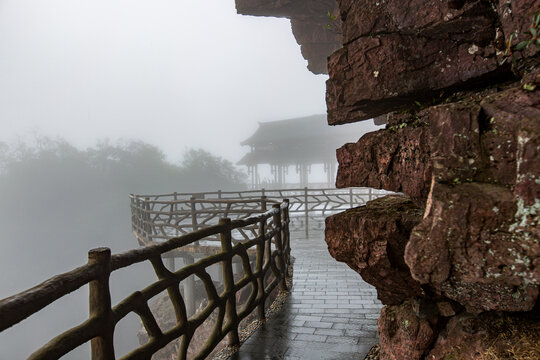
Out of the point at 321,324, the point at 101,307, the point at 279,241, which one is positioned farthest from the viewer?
the point at 279,241

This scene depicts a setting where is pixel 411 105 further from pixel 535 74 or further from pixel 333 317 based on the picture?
pixel 333 317

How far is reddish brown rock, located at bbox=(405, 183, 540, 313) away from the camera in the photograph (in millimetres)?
1600

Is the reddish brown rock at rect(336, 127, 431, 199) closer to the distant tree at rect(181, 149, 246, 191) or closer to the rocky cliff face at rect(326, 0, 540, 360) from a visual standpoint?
the rocky cliff face at rect(326, 0, 540, 360)

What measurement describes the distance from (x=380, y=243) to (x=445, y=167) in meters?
0.78

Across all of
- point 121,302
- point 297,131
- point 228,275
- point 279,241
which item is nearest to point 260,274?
point 228,275

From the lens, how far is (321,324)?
4285 mm

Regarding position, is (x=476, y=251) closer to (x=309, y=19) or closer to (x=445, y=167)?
(x=445, y=167)

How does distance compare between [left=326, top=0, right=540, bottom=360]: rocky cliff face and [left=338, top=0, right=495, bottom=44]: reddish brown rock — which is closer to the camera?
[left=326, top=0, right=540, bottom=360]: rocky cliff face

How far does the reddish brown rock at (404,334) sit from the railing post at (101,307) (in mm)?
1916

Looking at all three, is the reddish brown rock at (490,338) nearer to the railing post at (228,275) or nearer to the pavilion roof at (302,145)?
the railing post at (228,275)

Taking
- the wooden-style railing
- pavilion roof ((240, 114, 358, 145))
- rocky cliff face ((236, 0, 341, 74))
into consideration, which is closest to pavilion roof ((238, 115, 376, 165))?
pavilion roof ((240, 114, 358, 145))

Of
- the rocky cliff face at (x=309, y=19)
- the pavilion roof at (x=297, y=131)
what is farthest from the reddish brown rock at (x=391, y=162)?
the pavilion roof at (x=297, y=131)

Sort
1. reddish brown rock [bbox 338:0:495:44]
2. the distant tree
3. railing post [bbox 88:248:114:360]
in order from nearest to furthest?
1. railing post [bbox 88:248:114:360]
2. reddish brown rock [bbox 338:0:495:44]
3. the distant tree

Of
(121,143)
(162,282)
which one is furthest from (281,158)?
(162,282)
